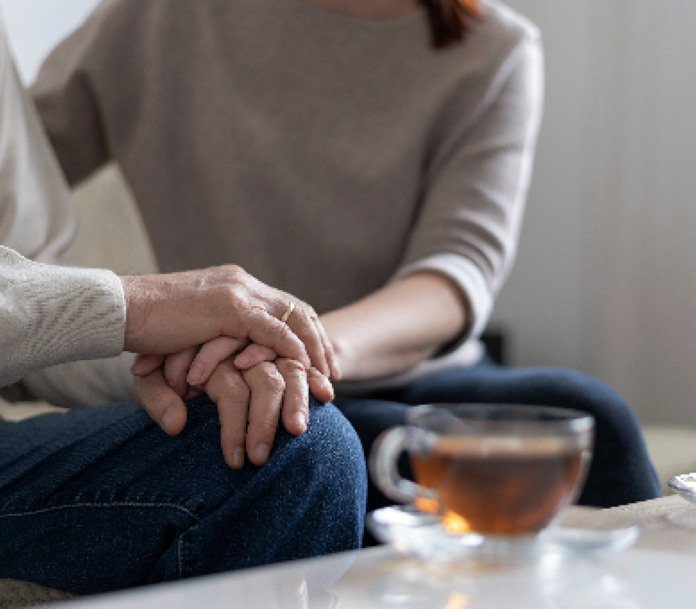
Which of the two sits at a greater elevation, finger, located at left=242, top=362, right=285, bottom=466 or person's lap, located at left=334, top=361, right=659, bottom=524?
finger, located at left=242, top=362, right=285, bottom=466

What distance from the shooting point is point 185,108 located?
1.35 metres

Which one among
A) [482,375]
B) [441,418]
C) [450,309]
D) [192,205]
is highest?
[441,418]

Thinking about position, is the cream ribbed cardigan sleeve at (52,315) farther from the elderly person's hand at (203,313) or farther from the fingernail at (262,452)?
the fingernail at (262,452)

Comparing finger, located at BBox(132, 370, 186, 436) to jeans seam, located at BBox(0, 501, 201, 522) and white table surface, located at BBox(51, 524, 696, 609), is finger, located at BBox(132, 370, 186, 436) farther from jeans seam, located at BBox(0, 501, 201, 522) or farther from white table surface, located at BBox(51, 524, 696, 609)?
white table surface, located at BBox(51, 524, 696, 609)

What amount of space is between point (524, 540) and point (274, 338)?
1.27 ft

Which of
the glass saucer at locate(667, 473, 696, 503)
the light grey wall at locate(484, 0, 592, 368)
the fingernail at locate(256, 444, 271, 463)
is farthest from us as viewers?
the light grey wall at locate(484, 0, 592, 368)

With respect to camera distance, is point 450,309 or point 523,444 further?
point 450,309

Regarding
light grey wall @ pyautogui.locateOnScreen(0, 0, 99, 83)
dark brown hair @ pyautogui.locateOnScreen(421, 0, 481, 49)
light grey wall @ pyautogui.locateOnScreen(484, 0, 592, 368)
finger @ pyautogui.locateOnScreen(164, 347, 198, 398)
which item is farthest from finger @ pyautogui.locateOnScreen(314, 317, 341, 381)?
light grey wall @ pyautogui.locateOnScreen(484, 0, 592, 368)

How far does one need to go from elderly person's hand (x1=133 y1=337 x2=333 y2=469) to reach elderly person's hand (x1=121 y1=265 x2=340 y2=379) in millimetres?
14

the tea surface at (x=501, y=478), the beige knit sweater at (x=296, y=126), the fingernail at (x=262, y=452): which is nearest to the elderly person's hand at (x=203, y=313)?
the fingernail at (x=262, y=452)

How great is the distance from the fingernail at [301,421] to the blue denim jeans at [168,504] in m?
0.01

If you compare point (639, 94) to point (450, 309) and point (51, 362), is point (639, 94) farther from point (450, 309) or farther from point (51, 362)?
point (51, 362)

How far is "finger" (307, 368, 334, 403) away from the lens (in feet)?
2.42

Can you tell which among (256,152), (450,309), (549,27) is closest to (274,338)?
(450,309)
